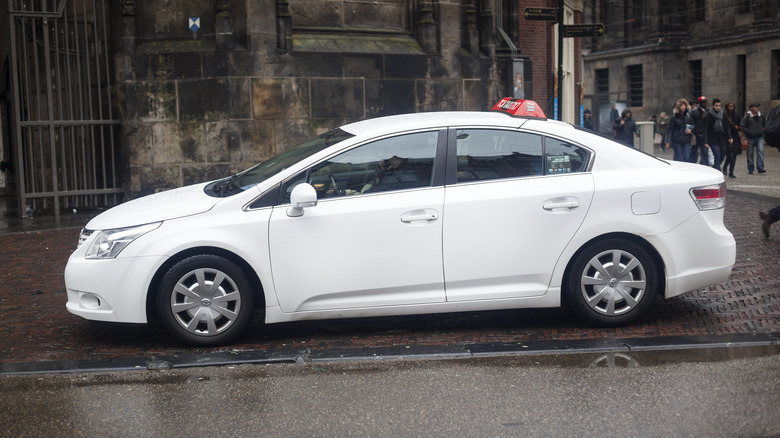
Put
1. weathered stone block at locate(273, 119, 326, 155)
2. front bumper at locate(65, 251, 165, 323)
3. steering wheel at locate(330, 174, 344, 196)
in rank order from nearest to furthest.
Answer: front bumper at locate(65, 251, 165, 323) < steering wheel at locate(330, 174, 344, 196) < weathered stone block at locate(273, 119, 326, 155)

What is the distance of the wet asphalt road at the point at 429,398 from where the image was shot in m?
4.39

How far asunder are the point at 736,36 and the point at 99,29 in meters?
35.9

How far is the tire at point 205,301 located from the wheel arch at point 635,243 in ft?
6.95

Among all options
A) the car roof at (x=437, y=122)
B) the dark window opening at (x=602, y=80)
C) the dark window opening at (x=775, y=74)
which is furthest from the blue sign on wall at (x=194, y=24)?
the dark window opening at (x=602, y=80)

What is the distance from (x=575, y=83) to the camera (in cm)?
2755

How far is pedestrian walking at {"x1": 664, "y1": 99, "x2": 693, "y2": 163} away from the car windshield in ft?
47.8

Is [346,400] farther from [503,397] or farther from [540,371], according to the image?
[540,371]

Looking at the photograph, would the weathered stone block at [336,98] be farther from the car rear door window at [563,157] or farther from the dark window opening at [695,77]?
the dark window opening at [695,77]

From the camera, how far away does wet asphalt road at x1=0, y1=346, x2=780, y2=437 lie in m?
4.39

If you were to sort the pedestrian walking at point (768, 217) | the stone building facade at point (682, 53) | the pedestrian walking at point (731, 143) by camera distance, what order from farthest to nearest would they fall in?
the stone building facade at point (682, 53)
the pedestrian walking at point (731, 143)
the pedestrian walking at point (768, 217)

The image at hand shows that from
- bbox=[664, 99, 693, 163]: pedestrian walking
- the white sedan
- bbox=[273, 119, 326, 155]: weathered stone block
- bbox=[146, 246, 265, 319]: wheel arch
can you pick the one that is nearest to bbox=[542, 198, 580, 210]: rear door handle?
the white sedan

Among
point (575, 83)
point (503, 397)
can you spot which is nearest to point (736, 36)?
point (575, 83)

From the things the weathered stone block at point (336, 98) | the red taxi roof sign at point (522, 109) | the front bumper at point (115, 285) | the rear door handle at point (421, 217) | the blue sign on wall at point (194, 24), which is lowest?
the front bumper at point (115, 285)

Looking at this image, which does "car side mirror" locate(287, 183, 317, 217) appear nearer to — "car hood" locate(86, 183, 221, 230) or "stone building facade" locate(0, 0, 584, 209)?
"car hood" locate(86, 183, 221, 230)
